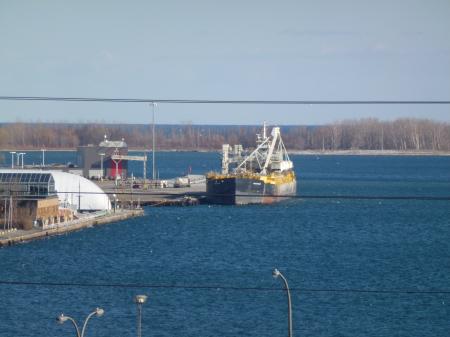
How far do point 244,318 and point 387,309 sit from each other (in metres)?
1.37

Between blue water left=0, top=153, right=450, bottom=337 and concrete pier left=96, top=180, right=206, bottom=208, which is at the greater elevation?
concrete pier left=96, top=180, right=206, bottom=208

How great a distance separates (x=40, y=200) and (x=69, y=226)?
630 millimetres

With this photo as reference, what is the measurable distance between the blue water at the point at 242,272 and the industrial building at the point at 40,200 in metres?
0.63

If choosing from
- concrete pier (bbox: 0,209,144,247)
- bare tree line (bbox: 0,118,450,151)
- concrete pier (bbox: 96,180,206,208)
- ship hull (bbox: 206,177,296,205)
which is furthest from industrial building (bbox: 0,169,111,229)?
bare tree line (bbox: 0,118,450,151)

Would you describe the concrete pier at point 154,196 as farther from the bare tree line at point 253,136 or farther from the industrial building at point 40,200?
the bare tree line at point 253,136

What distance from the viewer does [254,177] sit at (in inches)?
737

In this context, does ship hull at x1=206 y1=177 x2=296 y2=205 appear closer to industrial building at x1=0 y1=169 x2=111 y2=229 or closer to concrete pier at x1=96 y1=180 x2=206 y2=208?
concrete pier at x1=96 y1=180 x2=206 y2=208

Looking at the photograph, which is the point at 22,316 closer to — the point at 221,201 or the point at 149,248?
the point at 149,248

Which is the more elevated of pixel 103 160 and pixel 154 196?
pixel 103 160

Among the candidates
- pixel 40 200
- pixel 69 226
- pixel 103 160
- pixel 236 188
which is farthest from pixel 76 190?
pixel 103 160

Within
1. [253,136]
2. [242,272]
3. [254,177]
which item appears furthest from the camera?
[253,136]

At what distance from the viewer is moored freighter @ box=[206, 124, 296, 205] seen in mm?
18484

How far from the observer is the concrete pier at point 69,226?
39.1ft

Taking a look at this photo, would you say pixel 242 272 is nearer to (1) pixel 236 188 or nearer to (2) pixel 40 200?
(2) pixel 40 200
